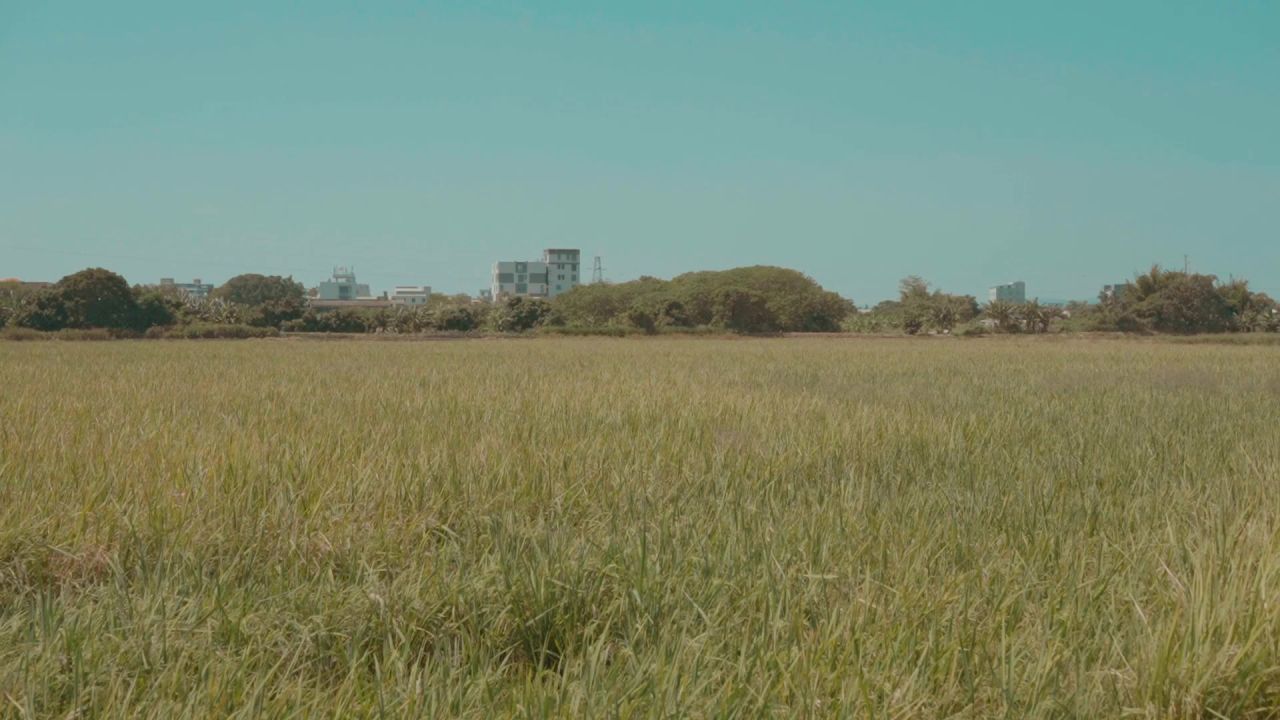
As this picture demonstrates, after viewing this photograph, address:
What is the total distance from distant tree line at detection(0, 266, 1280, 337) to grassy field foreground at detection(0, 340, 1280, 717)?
31392mm

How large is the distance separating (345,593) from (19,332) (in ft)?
107

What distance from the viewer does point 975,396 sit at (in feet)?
27.6

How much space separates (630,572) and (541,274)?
427 ft

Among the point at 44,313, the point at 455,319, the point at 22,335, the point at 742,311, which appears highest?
the point at 742,311

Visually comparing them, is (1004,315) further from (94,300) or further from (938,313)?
(94,300)

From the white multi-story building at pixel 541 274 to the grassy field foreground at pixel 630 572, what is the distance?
12621cm

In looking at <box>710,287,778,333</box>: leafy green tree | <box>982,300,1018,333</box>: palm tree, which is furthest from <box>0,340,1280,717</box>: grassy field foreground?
<box>710,287,778,333</box>: leafy green tree

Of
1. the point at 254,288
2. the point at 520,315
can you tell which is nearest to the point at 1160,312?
the point at 520,315

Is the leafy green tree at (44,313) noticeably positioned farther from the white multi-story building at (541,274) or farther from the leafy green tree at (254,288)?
the white multi-story building at (541,274)

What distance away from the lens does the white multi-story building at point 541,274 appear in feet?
433

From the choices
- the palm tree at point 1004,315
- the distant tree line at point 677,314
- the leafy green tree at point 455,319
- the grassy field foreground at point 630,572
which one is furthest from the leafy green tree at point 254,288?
the grassy field foreground at point 630,572

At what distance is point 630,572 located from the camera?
7.14 ft

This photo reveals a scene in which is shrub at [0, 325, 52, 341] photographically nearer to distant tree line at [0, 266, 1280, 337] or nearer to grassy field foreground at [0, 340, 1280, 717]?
distant tree line at [0, 266, 1280, 337]

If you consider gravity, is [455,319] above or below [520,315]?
below
